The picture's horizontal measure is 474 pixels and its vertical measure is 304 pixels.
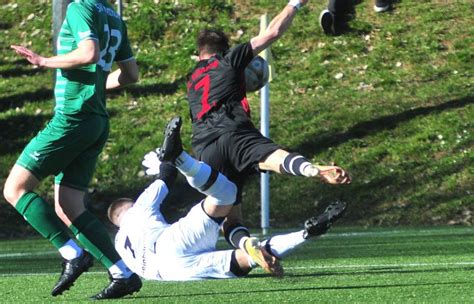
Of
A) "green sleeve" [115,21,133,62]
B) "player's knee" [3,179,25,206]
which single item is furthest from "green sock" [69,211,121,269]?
"green sleeve" [115,21,133,62]

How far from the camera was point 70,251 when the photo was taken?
731 cm

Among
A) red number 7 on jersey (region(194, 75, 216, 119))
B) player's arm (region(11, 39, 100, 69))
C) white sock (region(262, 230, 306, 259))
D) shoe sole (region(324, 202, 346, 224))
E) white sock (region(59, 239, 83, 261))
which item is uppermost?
player's arm (region(11, 39, 100, 69))

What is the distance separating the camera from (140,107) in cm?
2095

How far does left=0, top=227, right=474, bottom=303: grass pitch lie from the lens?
6.99 meters

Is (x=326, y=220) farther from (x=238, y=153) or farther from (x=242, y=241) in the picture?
(x=238, y=153)

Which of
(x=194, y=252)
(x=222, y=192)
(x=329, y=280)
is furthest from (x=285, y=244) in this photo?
(x=194, y=252)

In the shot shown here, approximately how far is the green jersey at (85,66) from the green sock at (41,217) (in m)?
0.55

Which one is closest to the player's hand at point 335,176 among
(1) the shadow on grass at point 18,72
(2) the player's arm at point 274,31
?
(2) the player's arm at point 274,31

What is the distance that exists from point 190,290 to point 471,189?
9614 millimetres

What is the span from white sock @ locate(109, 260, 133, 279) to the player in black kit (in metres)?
1.13

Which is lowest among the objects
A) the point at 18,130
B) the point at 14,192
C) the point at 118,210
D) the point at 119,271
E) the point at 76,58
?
the point at 18,130

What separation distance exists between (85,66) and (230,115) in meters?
1.66

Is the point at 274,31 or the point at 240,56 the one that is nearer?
the point at 274,31

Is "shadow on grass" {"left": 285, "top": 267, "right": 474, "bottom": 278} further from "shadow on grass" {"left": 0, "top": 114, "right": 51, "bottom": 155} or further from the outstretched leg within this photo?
"shadow on grass" {"left": 0, "top": 114, "right": 51, "bottom": 155}
